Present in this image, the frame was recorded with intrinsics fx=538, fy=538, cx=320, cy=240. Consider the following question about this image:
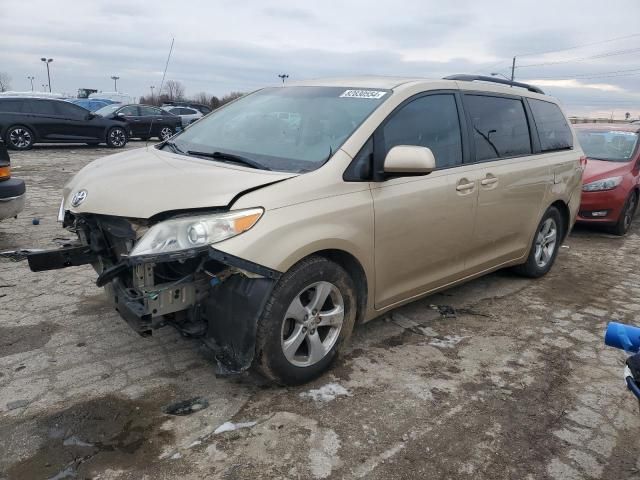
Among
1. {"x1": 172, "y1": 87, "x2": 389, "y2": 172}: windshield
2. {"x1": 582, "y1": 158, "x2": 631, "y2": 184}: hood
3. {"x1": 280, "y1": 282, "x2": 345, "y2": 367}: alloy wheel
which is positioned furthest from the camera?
{"x1": 582, "y1": 158, "x2": 631, "y2": 184}: hood

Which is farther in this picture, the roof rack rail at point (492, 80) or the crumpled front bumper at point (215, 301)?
the roof rack rail at point (492, 80)

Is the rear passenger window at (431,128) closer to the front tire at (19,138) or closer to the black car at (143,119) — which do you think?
the front tire at (19,138)

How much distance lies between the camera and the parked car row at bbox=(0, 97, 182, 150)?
586 inches

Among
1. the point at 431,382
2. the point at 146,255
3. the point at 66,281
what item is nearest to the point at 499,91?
the point at 431,382

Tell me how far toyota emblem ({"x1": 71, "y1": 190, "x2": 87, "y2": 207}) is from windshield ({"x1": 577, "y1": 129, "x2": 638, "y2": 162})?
25.4 feet

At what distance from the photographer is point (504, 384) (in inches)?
131

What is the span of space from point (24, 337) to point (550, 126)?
4.93 metres

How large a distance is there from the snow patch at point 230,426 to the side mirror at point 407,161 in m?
1.64

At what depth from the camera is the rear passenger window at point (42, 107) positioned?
49.8 feet

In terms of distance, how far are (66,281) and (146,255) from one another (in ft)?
8.43

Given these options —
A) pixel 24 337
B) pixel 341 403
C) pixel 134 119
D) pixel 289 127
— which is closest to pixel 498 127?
→ pixel 289 127

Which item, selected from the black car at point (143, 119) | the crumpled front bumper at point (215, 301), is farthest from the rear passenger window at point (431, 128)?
the black car at point (143, 119)

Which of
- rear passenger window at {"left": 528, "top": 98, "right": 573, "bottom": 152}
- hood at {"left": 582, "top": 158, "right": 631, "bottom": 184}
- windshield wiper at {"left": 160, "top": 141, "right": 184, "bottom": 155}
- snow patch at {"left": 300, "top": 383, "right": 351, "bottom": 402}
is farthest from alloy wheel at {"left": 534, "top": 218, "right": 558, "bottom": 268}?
windshield wiper at {"left": 160, "top": 141, "right": 184, "bottom": 155}

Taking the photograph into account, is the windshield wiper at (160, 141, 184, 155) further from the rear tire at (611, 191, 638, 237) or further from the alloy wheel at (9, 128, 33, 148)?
the alloy wheel at (9, 128, 33, 148)
